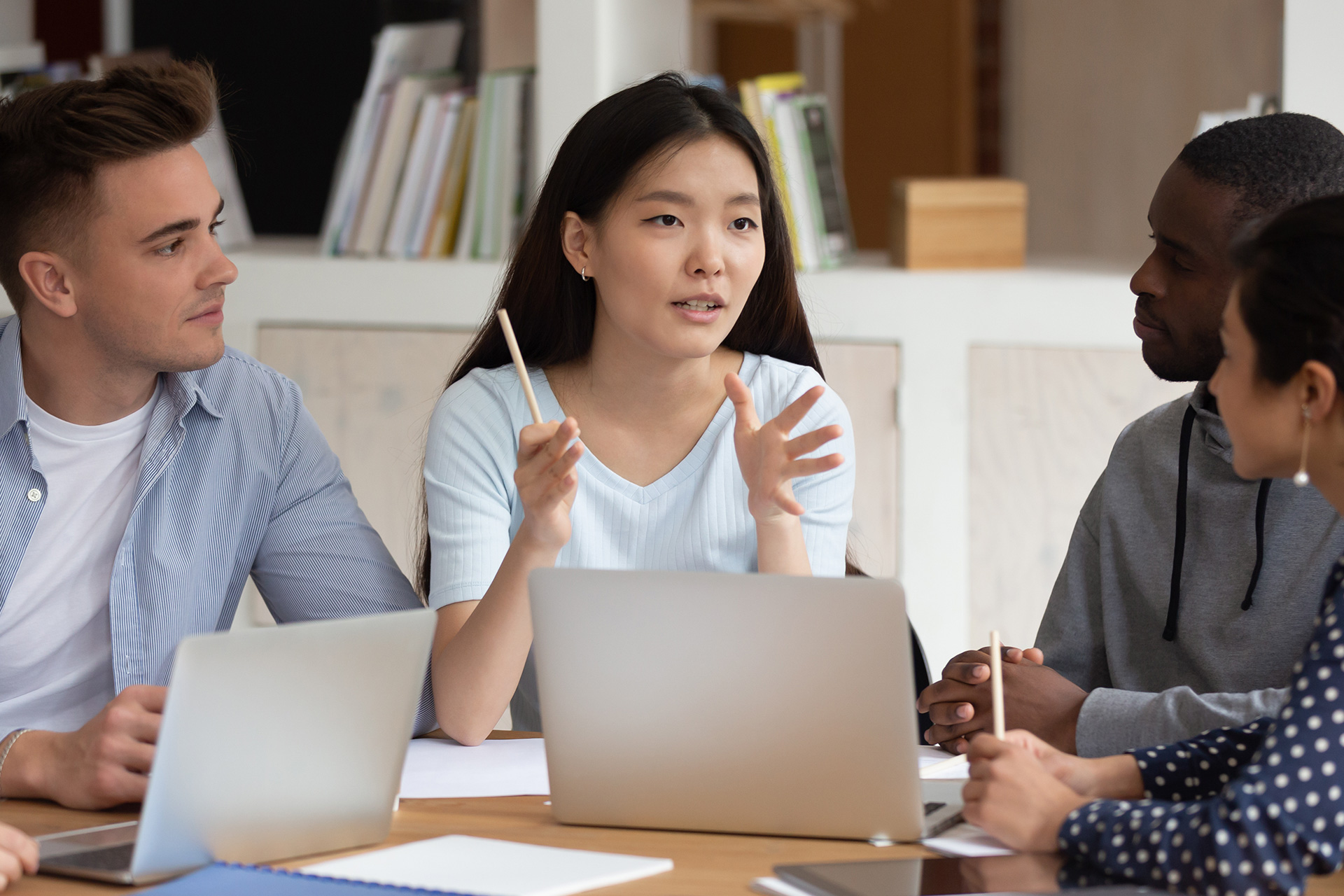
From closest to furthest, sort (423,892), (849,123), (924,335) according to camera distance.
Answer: (423,892) → (924,335) → (849,123)

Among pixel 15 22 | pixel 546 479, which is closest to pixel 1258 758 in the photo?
pixel 546 479

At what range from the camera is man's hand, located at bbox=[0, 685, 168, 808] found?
1197 mm

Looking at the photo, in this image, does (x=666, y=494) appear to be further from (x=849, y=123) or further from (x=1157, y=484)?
(x=849, y=123)

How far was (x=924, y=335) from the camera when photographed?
8.46ft

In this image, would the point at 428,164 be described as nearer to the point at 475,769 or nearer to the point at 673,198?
the point at 673,198

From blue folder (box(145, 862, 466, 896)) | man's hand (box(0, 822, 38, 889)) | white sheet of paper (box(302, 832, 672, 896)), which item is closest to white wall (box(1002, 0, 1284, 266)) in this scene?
white sheet of paper (box(302, 832, 672, 896))

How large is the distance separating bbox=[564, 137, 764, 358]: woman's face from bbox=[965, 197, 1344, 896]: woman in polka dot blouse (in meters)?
0.65

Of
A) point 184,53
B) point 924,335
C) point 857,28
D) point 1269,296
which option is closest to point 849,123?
point 857,28

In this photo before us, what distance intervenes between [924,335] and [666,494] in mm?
1050

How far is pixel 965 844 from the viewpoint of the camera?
1.09 m

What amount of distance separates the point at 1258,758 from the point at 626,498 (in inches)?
33.4

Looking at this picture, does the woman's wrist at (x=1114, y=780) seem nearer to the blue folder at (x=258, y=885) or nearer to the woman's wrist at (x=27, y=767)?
the blue folder at (x=258, y=885)

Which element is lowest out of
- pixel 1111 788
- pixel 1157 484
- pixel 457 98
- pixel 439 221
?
pixel 1111 788

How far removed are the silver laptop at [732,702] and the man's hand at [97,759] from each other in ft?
1.21
